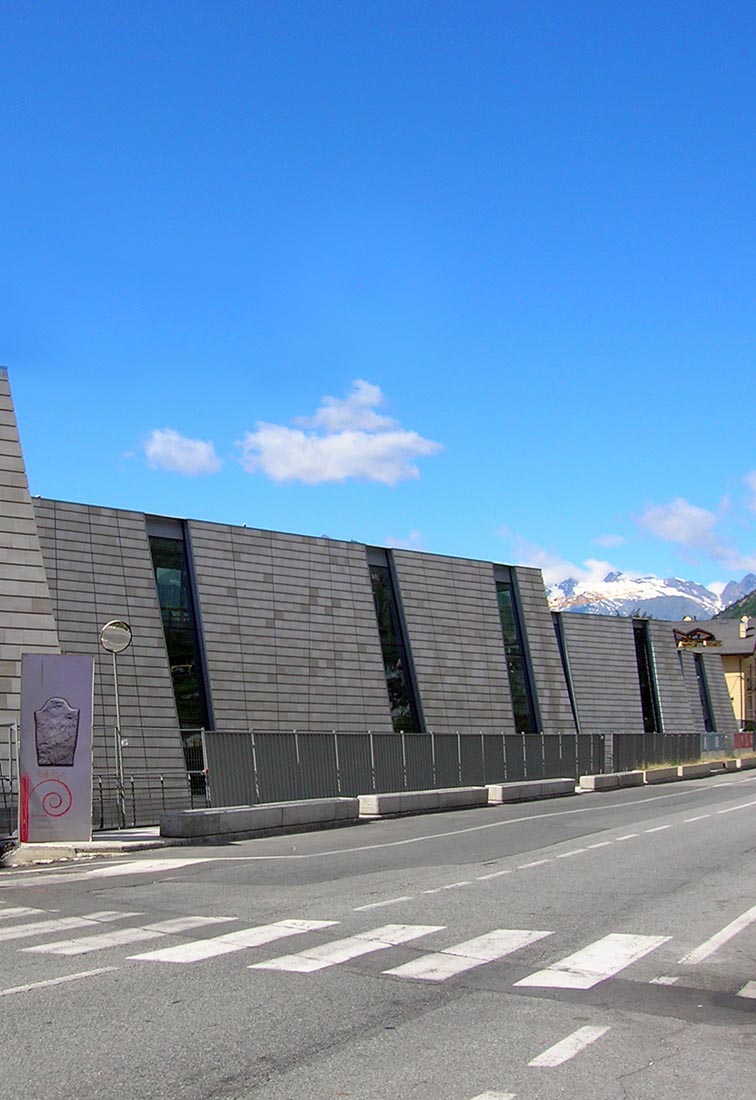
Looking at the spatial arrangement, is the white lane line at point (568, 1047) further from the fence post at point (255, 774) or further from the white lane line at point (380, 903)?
the fence post at point (255, 774)

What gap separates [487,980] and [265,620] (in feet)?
120

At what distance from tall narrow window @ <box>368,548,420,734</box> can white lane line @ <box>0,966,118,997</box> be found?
40229mm

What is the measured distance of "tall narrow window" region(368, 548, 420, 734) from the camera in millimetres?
48812

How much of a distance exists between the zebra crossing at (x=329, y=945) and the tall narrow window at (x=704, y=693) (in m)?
81.1

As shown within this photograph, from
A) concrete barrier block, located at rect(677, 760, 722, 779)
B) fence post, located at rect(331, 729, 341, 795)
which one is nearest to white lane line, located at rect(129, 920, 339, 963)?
fence post, located at rect(331, 729, 341, 795)

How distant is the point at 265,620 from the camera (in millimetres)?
43969

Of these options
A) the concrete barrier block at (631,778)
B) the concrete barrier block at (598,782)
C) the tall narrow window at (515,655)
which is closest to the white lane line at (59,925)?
the concrete barrier block at (598,782)

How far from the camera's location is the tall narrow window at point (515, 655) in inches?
2215

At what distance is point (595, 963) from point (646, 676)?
68.6 metres

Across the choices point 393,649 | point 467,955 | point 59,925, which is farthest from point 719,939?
point 393,649

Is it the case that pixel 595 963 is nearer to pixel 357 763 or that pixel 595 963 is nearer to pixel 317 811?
pixel 317 811

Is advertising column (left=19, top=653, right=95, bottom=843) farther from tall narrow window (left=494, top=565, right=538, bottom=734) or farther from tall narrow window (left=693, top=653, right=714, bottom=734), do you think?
tall narrow window (left=693, top=653, right=714, bottom=734)

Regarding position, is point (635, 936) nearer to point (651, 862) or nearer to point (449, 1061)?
point (449, 1061)

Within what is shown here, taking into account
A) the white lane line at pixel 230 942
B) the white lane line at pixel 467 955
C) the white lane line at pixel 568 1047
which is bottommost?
the white lane line at pixel 568 1047
